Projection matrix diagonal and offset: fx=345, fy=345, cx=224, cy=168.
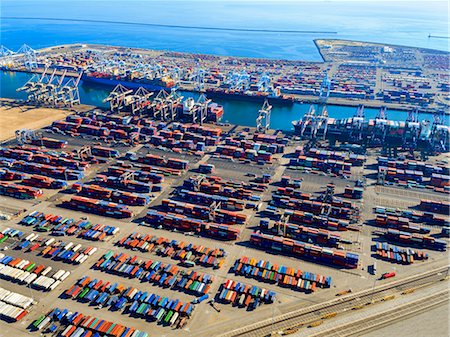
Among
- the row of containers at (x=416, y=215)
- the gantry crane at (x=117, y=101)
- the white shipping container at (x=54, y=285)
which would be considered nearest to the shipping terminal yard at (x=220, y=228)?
the white shipping container at (x=54, y=285)

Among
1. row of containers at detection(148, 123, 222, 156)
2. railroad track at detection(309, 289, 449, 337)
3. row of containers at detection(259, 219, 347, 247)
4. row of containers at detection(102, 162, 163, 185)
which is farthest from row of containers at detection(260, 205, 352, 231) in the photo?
row of containers at detection(148, 123, 222, 156)

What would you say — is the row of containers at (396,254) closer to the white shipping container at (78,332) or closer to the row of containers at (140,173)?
the white shipping container at (78,332)

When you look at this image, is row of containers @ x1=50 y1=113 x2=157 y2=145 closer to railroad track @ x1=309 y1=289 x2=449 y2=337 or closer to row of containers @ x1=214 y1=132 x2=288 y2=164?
row of containers @ x1=214 y1=132 x2=288 y2=164

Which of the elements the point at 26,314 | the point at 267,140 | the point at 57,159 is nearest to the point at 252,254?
the point at 26,314

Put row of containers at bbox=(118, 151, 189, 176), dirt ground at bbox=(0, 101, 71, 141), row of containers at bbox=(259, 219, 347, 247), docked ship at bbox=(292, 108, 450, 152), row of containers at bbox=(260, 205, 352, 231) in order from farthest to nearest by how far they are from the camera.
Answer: dirt ground at bbox=(0, 101, 71, 141) → docked ship at bbox=(292, 108, 450, 152) → row of containers at bbox=(118, 151, 189, 176) → row of containers at bbox=(260, 205, 352, 231) → row of containers at bbox=(259, 219, 347, 247)

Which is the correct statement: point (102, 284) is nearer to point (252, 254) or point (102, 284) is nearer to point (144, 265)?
point (144, 265)

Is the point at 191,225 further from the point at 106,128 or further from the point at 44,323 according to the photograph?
the point at 106,128
